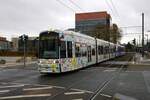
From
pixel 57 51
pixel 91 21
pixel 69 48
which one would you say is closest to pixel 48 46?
pixel 57 51

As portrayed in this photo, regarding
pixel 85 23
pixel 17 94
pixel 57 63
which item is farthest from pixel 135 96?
pixel 85 23

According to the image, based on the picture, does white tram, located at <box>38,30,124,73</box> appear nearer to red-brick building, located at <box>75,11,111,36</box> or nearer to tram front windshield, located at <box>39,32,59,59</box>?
tram front windshield, located at <box>39,32,59,59</box>

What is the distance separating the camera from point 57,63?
23.5 meters

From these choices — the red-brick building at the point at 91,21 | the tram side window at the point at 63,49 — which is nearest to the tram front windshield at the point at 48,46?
the tram side window at the point at 63,49

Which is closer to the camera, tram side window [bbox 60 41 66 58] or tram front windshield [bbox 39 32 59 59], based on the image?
tram front windshield [bbox 39 32 59 59]

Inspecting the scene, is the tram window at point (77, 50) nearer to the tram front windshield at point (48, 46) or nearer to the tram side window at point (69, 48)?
the tram side window at point (69, 48)

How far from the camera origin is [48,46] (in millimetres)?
24062

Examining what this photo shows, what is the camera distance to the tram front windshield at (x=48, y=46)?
78.0ft

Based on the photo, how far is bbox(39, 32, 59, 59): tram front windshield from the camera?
2377 cm

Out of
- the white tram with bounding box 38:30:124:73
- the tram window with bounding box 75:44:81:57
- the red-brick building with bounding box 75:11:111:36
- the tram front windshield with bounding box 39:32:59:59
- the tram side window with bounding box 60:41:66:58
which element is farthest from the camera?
the red-brick building with bounding box 75:11:111:36

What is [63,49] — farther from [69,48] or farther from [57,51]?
[69,48]

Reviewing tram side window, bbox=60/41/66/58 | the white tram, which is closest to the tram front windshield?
the white tram

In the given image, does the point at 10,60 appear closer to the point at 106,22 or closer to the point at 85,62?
the point at 85,62

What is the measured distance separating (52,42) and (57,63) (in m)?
1.62
